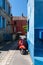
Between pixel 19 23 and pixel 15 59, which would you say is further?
pixel 19 23

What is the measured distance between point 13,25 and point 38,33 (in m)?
42.6

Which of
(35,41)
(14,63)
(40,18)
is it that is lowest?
(14,63)

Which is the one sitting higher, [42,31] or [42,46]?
[42,31]

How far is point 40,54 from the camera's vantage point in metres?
11.5

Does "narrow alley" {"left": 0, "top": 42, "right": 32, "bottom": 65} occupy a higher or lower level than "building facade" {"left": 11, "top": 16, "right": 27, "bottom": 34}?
lower

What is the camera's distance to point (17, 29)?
55.7m

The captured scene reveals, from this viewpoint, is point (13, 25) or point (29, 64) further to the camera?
point (13, 25)

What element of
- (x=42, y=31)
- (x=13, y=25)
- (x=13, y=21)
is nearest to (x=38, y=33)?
(x=42, y=31)

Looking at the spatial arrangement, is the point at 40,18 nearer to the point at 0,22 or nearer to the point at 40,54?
the point at 40,54

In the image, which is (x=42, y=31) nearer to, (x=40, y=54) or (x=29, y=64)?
(x=40, y=54)

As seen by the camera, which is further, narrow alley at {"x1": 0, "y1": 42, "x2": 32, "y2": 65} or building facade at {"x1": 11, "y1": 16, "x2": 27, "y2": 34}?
building facade at {"x1": 11, "y1": 16, "x2": 27, "y2": 34}

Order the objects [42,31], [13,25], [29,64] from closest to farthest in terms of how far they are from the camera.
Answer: [42,31] → [29,64] → [13,25]

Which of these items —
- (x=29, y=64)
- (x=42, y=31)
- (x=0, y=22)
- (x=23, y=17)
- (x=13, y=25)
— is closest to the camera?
(x=42, y=31)

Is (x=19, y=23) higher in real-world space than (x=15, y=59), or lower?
higher
